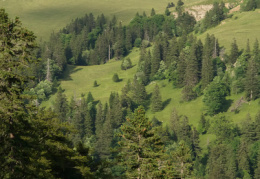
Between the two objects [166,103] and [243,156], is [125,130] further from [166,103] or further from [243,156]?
[166,103]

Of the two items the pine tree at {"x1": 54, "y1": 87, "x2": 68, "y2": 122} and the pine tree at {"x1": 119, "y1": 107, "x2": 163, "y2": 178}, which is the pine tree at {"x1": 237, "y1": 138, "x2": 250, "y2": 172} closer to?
the pine tree at {"x1": 54, "y1": 87, "x2": 68, "y2": 122}

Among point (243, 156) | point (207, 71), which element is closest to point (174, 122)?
point (243, 156)

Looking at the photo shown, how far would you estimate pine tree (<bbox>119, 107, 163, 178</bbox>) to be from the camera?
40594 millimetres

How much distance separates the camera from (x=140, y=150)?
1630 inches

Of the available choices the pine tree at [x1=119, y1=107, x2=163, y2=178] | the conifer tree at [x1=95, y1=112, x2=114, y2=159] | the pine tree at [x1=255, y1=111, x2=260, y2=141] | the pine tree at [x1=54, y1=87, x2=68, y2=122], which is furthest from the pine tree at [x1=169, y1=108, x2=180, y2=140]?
the pine tree at [x1=119, y1=107, x2=163, y2=178]

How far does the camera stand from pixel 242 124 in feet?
507

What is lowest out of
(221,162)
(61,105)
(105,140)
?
(105,140)

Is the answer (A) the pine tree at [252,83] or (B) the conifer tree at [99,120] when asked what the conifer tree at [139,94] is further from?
(A) the pine tree at [252,83]

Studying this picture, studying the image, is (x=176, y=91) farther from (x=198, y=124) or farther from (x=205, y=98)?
(x=198, y=124)

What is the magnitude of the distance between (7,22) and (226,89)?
520 ft

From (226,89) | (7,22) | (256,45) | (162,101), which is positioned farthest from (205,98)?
(7,22)

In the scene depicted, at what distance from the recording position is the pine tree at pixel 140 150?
4059 centimetres

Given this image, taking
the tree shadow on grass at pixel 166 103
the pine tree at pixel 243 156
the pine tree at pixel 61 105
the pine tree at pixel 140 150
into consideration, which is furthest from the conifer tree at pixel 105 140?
the pine tree at pixel 140 150

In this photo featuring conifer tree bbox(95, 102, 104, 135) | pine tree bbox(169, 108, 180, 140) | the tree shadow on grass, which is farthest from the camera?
the tree shadow on grass
